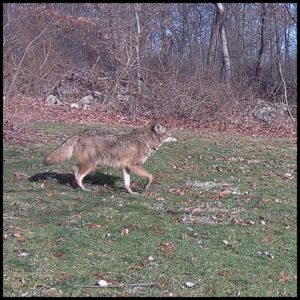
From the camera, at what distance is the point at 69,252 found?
308 inches

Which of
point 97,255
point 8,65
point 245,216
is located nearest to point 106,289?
point 97,255

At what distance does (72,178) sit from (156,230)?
4.73 meters

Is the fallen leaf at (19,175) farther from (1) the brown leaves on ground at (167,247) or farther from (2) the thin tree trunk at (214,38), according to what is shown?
(2) the thin tree trunk at (214,38)

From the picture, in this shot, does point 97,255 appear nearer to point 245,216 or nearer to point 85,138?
point 245,216

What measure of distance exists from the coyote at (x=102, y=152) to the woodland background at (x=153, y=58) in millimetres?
12753

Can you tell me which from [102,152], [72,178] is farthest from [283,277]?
[72,178]

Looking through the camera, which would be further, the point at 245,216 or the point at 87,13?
the point at 87,13

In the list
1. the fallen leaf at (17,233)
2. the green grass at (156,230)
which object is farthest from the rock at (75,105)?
the fallen leaf at (17,233)

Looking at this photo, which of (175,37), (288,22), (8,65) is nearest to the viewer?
(8,65)

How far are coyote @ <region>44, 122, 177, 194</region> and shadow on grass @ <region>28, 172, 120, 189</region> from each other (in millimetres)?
645

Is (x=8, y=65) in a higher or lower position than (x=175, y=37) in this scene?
lower

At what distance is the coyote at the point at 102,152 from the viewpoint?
12.1 m

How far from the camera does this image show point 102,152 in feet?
39.7

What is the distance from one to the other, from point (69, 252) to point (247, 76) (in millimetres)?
28104
